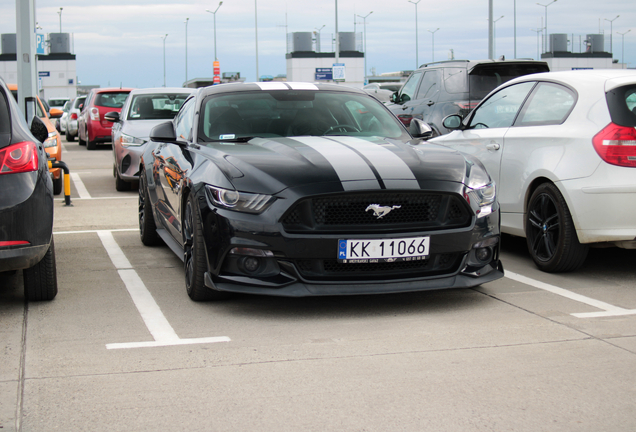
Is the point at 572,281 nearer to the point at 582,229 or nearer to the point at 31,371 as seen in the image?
the point at 582,229

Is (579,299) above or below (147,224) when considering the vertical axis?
below

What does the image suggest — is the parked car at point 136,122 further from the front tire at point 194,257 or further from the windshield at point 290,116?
the front tire at point 194,257

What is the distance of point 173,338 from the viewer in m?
4.36

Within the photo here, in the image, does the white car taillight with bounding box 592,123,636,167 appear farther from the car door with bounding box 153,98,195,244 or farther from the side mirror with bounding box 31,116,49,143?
the side mirror with bounding box 31,116,49,143

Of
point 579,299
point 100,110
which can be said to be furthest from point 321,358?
point 100,110

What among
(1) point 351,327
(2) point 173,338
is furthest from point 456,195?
(2) point 173,338

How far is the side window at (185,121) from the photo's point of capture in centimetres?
610

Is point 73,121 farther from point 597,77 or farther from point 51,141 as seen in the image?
point 597,77

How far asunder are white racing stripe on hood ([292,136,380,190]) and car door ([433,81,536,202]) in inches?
76.1

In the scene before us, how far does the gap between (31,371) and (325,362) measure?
4.64 ft

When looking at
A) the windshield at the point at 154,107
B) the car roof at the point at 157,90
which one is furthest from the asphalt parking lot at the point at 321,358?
the car roof at the point at 157,90

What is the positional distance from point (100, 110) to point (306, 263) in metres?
17.4

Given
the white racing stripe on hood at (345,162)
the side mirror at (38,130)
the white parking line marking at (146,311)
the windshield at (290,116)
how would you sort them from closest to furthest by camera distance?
the white parking line marking at (146,311) < the white racing stripe on hood at (345,162) < the side mirror at (38,130) < the windshield at (290,116)

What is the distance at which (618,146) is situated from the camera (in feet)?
17.9
